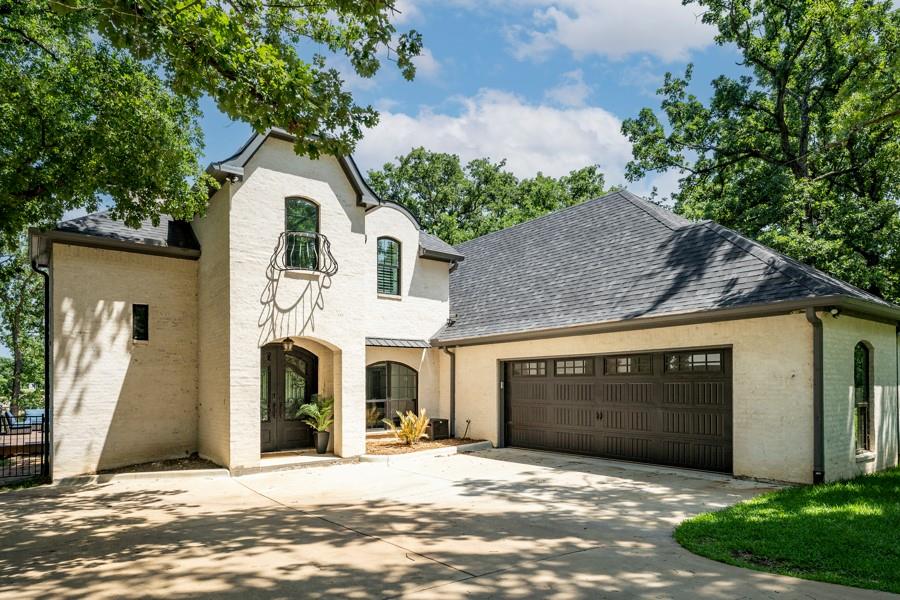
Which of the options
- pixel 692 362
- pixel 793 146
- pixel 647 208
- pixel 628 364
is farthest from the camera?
pixel 793 146

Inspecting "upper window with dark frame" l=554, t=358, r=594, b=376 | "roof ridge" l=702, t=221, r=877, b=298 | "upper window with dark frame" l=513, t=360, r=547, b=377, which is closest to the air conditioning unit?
"upper window with dark frame" l=513, t=360, r=547, b=377

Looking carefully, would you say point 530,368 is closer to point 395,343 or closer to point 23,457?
point 395,343

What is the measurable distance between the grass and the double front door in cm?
950

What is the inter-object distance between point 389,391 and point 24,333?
98.0 feet

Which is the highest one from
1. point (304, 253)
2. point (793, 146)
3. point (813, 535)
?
point (793, 146)

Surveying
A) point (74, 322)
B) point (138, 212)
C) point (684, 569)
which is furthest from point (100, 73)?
point (684, 569)

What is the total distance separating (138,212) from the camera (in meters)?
10.6

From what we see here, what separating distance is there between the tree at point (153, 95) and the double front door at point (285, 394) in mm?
4001

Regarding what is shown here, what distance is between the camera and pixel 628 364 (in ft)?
39.8

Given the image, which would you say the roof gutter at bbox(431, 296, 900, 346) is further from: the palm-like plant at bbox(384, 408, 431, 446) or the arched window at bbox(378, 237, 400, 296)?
the arched window at bbox(378, 237, 400, 296)

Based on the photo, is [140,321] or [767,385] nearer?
[767,385]

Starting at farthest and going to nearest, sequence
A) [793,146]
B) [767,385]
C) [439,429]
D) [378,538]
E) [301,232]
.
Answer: [793,146] → [439,429] → [301,232] → [767,385] → [378,538]

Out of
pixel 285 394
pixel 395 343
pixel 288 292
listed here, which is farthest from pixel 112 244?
pixel 395 343

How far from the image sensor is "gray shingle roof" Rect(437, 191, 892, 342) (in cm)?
1045
